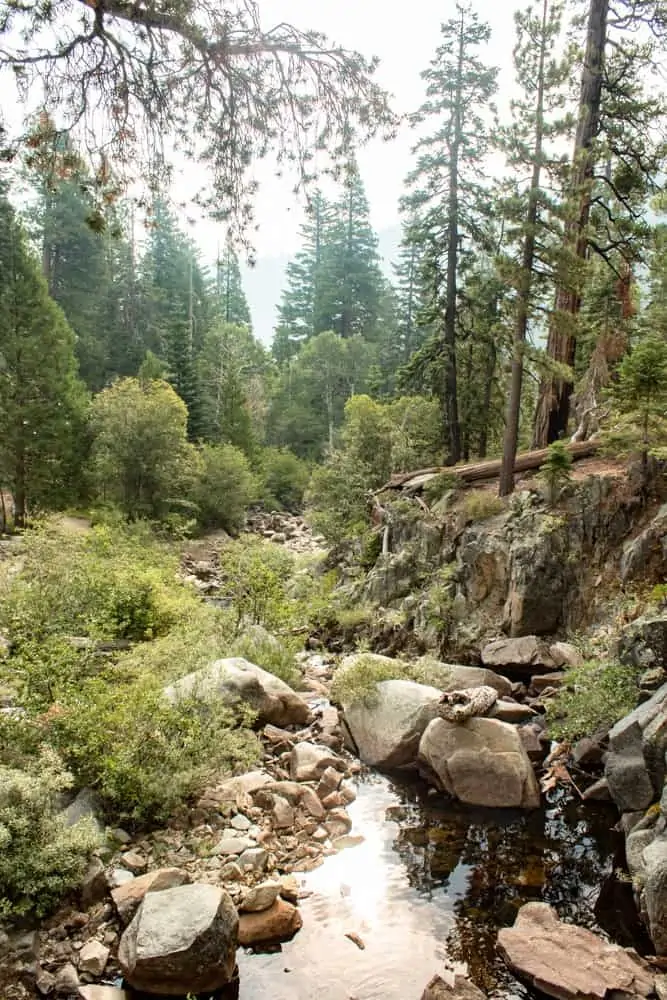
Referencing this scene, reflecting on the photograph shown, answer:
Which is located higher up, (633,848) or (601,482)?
(601,482)

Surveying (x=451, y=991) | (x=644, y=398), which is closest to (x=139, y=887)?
(x=451, y=991)

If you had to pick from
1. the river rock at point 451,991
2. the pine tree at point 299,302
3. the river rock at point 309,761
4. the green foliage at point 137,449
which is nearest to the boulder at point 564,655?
the river rock at point 309,761

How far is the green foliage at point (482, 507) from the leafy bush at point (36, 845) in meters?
10.3

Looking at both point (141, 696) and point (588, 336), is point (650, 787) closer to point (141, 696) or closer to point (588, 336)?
point (141, 696)

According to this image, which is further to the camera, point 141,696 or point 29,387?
point 29,387

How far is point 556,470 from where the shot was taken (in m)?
12.5

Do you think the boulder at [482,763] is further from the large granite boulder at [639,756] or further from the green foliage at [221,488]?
the green foliage at [221,488]

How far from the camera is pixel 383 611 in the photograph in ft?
47.3

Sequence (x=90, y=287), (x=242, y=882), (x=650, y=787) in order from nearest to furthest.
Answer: (x=242, y=882) < (x=650, y=787) < (x=90, y=287)

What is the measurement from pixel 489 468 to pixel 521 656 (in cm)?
580

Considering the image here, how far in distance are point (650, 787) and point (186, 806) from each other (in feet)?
14.7

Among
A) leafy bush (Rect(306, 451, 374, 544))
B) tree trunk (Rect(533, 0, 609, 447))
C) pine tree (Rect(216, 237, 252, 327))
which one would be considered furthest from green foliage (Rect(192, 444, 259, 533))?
pine tree (Rect(216, 237, 252, 327))

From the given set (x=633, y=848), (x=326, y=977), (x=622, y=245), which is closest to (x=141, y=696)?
(x=326, y=977)

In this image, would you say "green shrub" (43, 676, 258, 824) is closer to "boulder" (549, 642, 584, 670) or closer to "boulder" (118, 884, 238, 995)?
"boulder" (118, 884, 238, 995)
